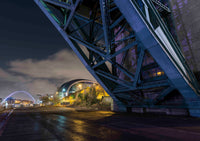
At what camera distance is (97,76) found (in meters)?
11.4

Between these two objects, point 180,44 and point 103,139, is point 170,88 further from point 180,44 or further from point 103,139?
point 103,139

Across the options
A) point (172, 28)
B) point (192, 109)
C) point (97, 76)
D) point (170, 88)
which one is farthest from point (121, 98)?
point (172, 28)

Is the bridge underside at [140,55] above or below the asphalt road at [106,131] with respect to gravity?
above

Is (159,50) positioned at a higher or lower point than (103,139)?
higher

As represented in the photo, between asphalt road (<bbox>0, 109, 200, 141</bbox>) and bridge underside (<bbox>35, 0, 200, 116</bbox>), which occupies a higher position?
bridge underside (<bbox>35, 0, 200, 116</bbox>)

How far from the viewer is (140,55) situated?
28.9ft

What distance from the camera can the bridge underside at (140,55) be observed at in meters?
6.59

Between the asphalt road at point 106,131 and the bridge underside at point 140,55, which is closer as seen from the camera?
the asphalt road at point 106,131

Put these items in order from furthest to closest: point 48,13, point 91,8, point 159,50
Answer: point 91,8, point 48,13, point 159,50

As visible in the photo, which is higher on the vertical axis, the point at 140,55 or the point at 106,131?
the point at 140,55

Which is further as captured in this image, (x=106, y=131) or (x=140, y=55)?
(x=140, y=55)

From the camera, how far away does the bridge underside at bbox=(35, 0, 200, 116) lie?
6593 mm

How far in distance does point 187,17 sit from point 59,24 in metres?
10.7

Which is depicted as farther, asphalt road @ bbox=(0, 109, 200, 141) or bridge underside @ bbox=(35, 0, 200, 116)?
bridge underside @ bbox=(35, 0, 200, 116)
